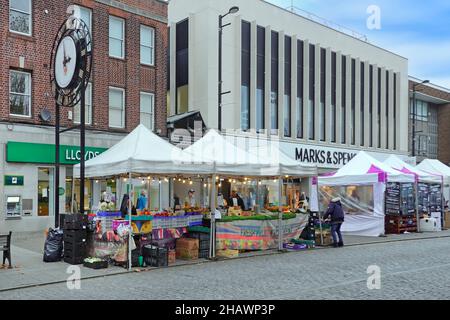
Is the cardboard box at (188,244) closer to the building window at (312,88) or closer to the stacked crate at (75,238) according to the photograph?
the stacked crate at (75,238)

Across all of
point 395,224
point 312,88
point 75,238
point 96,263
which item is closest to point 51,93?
point 75,238

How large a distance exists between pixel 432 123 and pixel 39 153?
39.4 m

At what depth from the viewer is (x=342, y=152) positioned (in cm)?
3438

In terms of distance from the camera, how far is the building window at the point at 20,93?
63.5 ft

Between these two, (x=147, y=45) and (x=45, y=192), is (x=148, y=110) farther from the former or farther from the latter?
(x=45, y=192)

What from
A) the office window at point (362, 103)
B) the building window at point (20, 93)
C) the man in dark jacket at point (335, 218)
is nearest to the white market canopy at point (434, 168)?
the office window at point (362, 103)

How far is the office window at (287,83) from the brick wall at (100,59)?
9.30 m

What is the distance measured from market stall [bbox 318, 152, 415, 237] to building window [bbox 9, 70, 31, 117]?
12348 millimetres

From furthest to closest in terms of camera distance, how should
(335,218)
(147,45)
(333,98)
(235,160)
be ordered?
(333,98) → (147,45) → (335,218) → (235,160)

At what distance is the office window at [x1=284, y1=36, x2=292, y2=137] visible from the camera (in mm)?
31188

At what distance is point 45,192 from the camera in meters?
20.1

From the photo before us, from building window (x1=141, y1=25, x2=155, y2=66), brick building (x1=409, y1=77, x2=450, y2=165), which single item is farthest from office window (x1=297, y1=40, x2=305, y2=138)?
brick building (x1=409, y1=77, x2=450, y2=165)

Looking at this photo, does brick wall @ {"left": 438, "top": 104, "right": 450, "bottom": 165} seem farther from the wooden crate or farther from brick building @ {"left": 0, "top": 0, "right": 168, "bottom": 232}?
brick building @ {"left": 0, "top": 0, "right": 168, "bottom": 232}

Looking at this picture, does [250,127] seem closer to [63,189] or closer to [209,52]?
[209,52]
